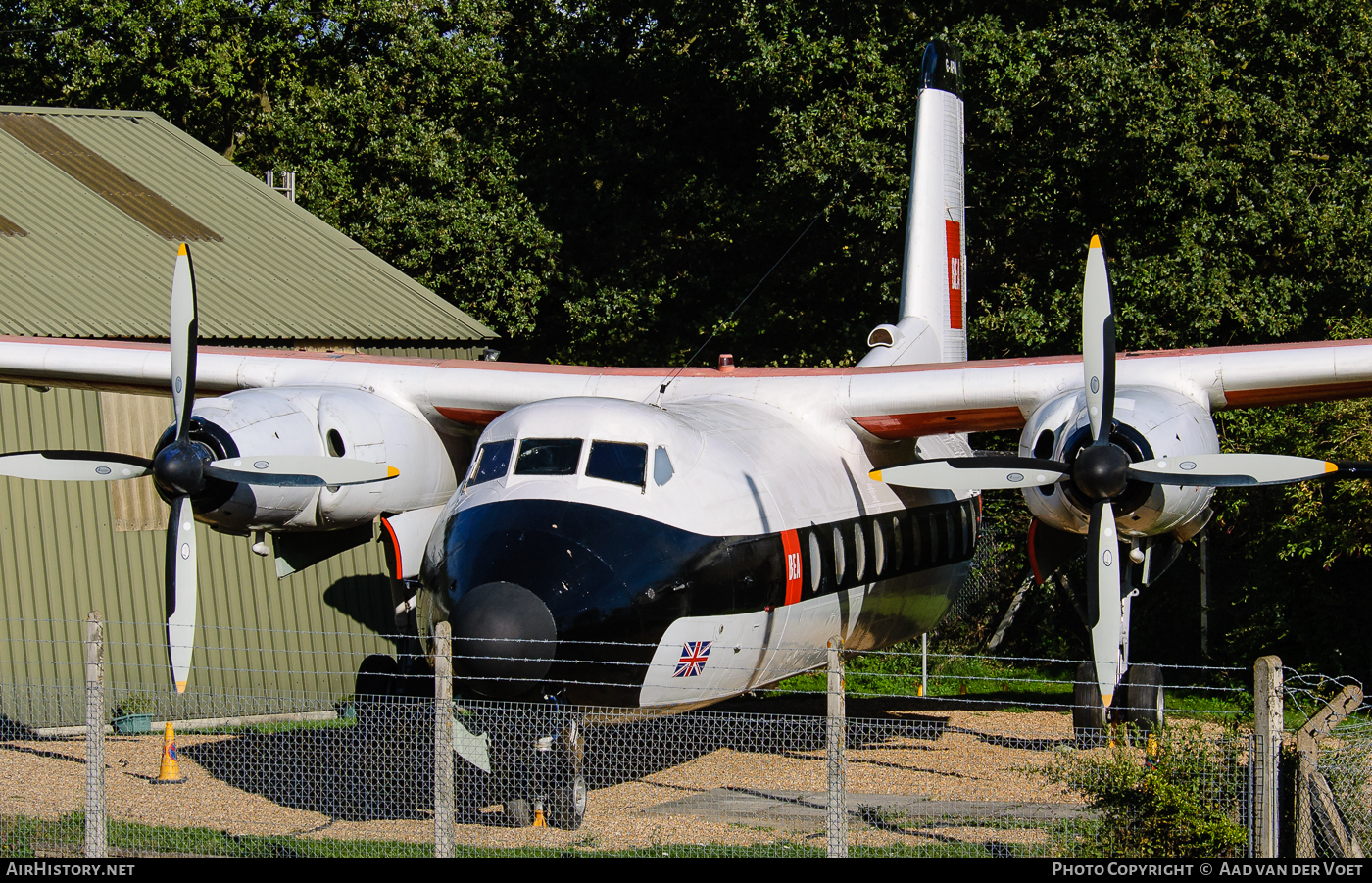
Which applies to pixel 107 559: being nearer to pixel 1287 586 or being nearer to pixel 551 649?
pixel 551 649

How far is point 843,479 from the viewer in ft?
42.6

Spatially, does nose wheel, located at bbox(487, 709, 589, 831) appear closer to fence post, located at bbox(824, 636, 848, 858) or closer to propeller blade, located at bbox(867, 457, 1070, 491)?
fence post, located at bbox(824, 636, 848, 858)

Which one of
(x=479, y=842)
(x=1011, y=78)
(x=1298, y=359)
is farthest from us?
(x=1011, y=78)

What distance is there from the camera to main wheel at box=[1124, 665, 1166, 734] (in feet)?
45.8

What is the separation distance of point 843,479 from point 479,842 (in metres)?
4.88

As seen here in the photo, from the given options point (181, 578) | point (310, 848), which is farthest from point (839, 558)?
point (181, 578)

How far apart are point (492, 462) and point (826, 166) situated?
12682 mm

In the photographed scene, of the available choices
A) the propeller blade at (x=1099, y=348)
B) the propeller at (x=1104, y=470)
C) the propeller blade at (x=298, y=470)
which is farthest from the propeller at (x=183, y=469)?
the propeller blade at (x=1099, y=348)

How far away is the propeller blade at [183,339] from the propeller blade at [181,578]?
0.67m

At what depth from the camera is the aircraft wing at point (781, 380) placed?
38.9ft

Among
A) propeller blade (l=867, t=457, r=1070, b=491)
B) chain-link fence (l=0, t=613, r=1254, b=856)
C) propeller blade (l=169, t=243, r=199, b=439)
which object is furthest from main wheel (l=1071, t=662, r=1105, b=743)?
propeller blade (l=169, t=243, r=199, b=439)

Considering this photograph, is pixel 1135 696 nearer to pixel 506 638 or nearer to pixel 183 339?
pixel 506 638

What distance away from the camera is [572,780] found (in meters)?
10.3
